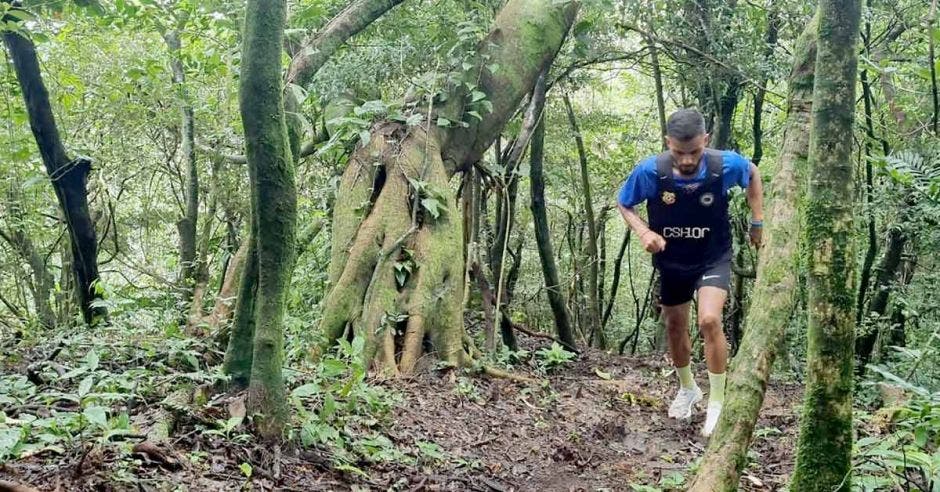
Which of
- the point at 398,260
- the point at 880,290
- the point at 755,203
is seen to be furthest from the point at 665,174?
the point at 880,290

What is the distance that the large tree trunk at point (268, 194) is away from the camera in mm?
3436

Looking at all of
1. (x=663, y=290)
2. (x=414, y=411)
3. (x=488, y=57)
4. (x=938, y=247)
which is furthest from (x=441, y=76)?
(x=938, y=247)

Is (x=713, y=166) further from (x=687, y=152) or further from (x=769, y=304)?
(x=769, y=304)

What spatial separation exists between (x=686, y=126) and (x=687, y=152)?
0.21 meters

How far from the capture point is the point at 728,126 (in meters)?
9.38

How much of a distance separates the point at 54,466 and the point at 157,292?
6647 millimetres

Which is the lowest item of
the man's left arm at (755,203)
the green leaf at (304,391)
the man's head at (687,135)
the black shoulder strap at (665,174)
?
the green leaf at (304,391)

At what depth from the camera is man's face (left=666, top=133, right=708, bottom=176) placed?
5031mm

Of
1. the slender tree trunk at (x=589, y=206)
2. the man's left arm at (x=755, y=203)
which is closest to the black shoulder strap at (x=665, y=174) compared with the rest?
the man's left arm at (x=755, y=203)

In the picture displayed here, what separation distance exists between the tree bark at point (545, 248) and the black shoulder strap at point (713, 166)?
4.38 m

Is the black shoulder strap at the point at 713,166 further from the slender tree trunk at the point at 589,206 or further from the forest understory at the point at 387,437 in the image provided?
the slender tree trunk at the point at 589,206

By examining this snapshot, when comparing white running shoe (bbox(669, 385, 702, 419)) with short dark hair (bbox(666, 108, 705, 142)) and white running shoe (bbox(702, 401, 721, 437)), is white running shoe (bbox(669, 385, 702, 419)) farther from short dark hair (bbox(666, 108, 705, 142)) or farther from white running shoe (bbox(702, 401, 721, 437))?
short dark hair (bbox(666, 108, 705, 142))

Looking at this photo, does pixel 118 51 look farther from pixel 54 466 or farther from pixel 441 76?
pixel 54 466

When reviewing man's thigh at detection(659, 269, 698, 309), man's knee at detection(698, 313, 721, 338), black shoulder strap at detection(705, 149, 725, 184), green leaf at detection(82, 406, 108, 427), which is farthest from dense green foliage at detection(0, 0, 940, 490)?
man's thigh at detection(659, 269, 698, 309)
